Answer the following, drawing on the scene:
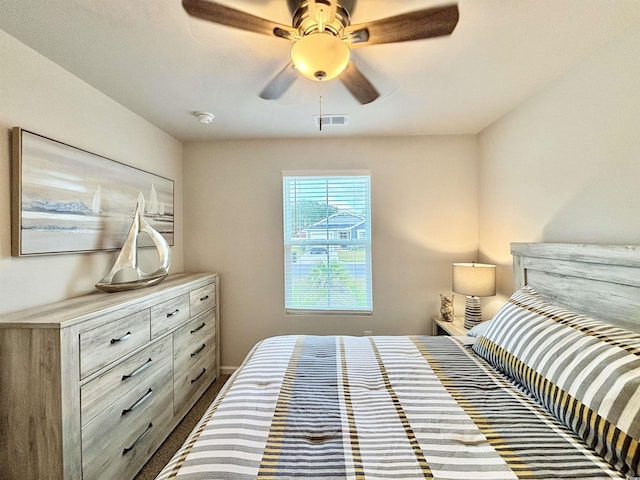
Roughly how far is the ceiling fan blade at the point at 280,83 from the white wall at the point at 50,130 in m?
1.23

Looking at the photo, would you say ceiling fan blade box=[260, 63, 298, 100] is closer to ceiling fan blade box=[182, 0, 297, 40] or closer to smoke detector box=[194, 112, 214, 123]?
ceiling fan blade box=[182, 0, 297, 40]

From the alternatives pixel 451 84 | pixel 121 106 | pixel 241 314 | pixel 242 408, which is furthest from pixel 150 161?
pixel 451 84

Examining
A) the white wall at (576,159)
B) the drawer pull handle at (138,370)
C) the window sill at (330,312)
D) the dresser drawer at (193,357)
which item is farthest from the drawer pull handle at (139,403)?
the white wall at (576,159)

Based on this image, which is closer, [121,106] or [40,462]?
[40,462]

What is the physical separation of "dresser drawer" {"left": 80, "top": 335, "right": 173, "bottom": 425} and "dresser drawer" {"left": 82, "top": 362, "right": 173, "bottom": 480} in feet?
0.13

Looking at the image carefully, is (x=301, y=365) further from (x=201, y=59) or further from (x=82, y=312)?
(x=201, y=59)

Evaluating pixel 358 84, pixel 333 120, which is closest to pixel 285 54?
pixel 358 84

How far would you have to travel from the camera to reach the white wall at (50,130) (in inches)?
57.6

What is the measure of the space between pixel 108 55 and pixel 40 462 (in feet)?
6.66

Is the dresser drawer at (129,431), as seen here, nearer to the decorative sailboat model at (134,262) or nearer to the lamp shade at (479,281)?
the decorative sailboat model at (134,262)

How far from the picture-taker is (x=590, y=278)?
1540 mm

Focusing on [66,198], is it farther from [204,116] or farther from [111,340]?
[204,116]

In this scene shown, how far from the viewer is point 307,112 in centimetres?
239

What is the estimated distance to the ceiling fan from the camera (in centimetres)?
108
